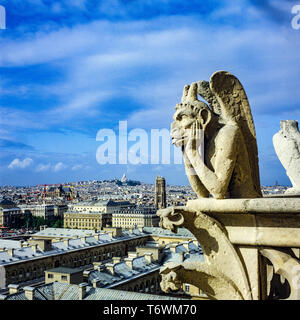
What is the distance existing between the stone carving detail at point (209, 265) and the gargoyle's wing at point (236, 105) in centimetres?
72

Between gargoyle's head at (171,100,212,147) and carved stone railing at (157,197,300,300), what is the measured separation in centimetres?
64

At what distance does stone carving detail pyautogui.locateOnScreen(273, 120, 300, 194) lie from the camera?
5781 millimetres

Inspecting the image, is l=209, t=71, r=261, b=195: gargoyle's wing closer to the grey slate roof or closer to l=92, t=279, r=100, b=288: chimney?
the grey slate roof

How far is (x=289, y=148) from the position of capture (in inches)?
229

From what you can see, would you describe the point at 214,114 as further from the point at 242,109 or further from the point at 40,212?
the point at 40,212

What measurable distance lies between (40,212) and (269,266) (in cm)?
11975

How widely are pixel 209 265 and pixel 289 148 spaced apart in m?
2.73

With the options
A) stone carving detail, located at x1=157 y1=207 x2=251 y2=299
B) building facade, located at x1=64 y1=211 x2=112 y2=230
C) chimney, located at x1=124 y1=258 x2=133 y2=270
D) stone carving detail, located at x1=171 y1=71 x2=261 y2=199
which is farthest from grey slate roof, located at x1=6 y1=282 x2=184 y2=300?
building facade, located at x1=64 y1=211 x2=112 y2=230

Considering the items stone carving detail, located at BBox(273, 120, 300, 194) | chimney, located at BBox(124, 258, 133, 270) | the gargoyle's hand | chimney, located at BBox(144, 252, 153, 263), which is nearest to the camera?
the gargoyle's hand

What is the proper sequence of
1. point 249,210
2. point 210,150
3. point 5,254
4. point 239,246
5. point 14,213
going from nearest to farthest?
point 249,210 < point 239,246 < point 210,150 < point 5,254 < point 14,213

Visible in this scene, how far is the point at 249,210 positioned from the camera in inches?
132

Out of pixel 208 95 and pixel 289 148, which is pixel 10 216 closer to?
pixel 289 148

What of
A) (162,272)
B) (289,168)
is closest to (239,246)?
(162,272)

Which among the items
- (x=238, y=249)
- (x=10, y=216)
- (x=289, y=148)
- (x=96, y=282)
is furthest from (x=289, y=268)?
(x=10, y=216)
